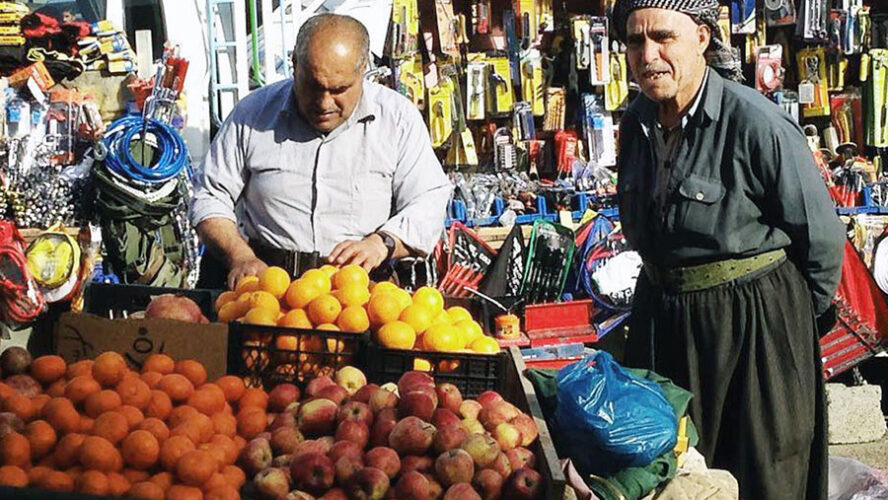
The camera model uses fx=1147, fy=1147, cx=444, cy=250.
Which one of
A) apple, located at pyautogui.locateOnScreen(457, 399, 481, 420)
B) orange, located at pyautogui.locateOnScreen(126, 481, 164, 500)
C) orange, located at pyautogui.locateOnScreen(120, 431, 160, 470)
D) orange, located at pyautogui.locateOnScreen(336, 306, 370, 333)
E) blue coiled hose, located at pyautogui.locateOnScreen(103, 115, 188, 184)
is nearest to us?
orange, located at pyautogui.locateOnScreen(126, 481, 164, 500)

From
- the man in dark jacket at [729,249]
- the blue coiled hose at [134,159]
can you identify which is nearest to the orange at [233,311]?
the man in dark jacket at [729,249]

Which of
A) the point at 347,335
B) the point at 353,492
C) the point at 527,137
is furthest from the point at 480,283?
the point at 353,492

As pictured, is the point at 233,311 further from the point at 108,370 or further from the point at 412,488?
the point at 412,488

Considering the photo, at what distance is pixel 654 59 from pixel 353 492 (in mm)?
1685

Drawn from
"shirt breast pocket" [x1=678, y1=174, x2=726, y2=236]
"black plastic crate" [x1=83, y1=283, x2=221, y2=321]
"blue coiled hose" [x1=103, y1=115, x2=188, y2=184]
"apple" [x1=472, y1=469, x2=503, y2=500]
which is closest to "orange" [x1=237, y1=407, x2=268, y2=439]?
"apple" [x1=472, y1=469, x2=503, y2=500]

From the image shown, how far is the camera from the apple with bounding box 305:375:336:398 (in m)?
2.48

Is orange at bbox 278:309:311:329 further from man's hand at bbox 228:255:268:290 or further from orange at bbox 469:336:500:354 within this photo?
man's hand at bbox 228:255:268:290

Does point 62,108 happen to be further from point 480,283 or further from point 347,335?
point 347,335

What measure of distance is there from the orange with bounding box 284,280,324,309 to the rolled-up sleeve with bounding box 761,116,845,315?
4.36ft

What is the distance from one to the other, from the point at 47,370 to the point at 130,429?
0.38 meters

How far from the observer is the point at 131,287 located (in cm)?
308

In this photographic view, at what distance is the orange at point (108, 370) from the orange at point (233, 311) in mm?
397

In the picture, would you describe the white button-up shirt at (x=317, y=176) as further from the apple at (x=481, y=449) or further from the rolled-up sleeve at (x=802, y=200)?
the apple at (x=481, y=449)

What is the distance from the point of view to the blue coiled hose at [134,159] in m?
6.28
